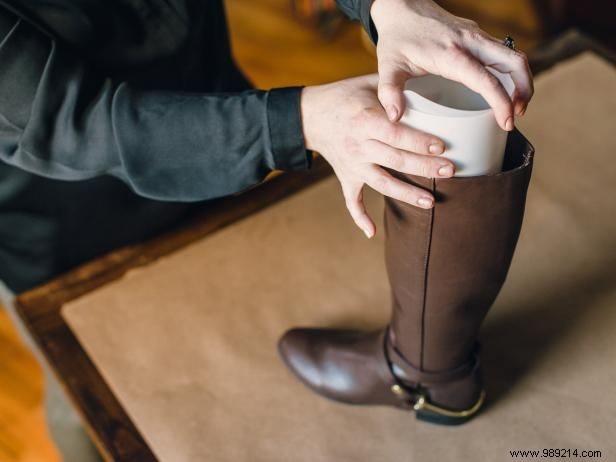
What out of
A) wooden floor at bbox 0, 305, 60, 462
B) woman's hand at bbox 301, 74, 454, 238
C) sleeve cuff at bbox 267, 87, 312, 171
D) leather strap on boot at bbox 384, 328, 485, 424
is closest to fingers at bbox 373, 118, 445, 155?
woman's hand at bbox 301, 74, 454, 238

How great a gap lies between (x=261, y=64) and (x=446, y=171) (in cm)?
147

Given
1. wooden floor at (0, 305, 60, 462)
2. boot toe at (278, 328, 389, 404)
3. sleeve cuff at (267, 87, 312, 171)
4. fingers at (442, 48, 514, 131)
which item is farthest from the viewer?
wooden floor at (0, 305, 60, 462)

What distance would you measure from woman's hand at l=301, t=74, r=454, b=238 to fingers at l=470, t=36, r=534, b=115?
7 cm

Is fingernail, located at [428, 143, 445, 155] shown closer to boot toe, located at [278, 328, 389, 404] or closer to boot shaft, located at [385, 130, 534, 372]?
boot shaft, located at [385, 130, 534, 372]

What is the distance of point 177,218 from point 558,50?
0.64 metres

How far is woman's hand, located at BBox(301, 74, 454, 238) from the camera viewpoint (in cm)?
57

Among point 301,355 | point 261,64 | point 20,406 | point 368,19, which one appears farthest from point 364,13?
point 261,64

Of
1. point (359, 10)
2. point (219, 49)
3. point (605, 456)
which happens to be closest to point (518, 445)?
point (605, 456)

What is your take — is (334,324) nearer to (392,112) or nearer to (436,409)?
(436,409)

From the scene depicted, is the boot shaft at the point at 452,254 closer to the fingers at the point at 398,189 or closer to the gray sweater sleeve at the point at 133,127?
the fingers at the point at 398,189

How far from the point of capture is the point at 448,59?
1.85ft

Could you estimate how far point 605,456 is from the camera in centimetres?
71

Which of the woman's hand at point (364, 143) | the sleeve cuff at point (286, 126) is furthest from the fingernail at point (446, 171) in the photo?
the sleeve cuff at point (286, 126)

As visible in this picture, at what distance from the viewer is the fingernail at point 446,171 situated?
57 cm
